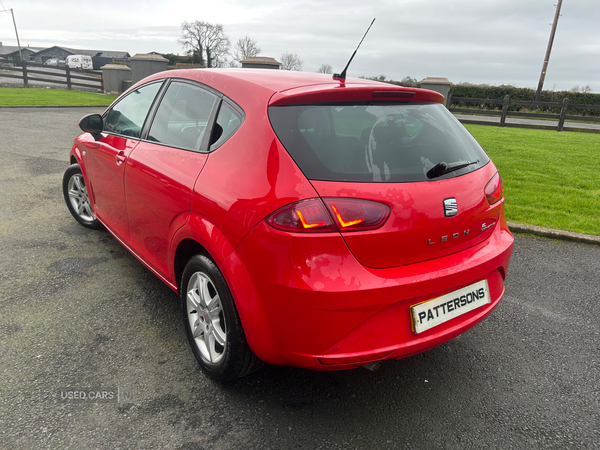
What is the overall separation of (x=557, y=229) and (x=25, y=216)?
5.98 metres

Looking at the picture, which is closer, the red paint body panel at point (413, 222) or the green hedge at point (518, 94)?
the red paint body panel at point (413, 222)

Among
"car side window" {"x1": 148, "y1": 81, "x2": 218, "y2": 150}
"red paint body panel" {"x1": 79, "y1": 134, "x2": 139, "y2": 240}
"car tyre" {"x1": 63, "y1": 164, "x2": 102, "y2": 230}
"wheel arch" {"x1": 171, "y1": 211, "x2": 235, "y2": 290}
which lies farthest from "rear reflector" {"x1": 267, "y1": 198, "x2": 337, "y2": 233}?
"car tyre" {"x1": 63, "y1": 164, "x2": 102, "y2": 230}

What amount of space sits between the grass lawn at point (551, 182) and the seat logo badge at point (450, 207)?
3.64 metres

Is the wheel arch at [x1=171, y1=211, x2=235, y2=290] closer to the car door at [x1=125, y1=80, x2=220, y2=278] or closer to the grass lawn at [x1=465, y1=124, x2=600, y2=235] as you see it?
the car door at [x1=125, y1=80, x2=220, y2=278]

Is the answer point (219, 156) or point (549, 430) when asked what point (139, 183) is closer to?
point (219, 156)

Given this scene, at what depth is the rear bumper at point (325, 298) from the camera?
5.98 feet

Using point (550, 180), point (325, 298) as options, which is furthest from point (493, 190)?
point (550, 180)

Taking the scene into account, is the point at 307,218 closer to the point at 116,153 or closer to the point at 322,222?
the point at 322,222

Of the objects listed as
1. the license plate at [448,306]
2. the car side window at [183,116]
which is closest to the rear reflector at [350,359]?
the license plate at [448,306]

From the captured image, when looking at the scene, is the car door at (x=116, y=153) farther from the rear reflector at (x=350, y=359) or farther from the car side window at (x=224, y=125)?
the rear reflector at (x=350, y=359)

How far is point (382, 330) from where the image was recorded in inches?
75.7

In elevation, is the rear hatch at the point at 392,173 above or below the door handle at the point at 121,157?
above

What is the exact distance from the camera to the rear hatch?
1.90m

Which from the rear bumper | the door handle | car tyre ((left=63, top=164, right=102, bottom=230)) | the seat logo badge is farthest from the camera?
car tyre ((left=63, top=164, right=102, bottom=230))
